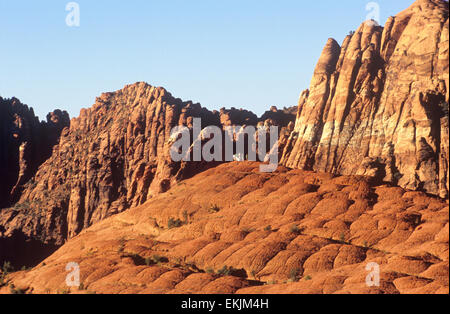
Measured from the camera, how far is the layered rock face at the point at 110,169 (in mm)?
101750

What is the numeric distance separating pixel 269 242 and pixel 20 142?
8308 centimetres

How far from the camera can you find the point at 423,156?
236ft

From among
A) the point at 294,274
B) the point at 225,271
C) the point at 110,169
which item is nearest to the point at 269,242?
the point at 225,271

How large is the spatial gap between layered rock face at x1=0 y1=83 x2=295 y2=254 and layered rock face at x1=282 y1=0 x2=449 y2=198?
22216 mm

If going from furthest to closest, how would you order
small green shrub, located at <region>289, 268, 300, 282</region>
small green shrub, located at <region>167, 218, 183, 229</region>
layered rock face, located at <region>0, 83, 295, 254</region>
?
1. layered rock face, located at <region>0, 83, 295, 254</region>
2. small green shrub, located at <region>167, 218, 183, 229</region>
3. small green shrub, located at <region>289, 268, 300, 282</region>

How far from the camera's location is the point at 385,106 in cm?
7962

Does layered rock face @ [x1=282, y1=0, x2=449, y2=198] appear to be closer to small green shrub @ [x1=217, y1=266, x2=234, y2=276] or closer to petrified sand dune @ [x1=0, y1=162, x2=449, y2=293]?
petrified sand dune @ [x1=0, y1=162, x2=449, y2=293]

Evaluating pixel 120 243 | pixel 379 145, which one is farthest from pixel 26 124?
pixel 379 145

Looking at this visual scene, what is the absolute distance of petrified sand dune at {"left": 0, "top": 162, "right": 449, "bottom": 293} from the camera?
160ft

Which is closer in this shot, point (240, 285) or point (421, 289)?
point (421, 289)

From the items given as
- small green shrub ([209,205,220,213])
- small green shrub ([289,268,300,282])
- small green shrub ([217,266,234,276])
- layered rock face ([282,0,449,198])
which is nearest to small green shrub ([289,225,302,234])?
small green shrub ([289,268,300,282])
